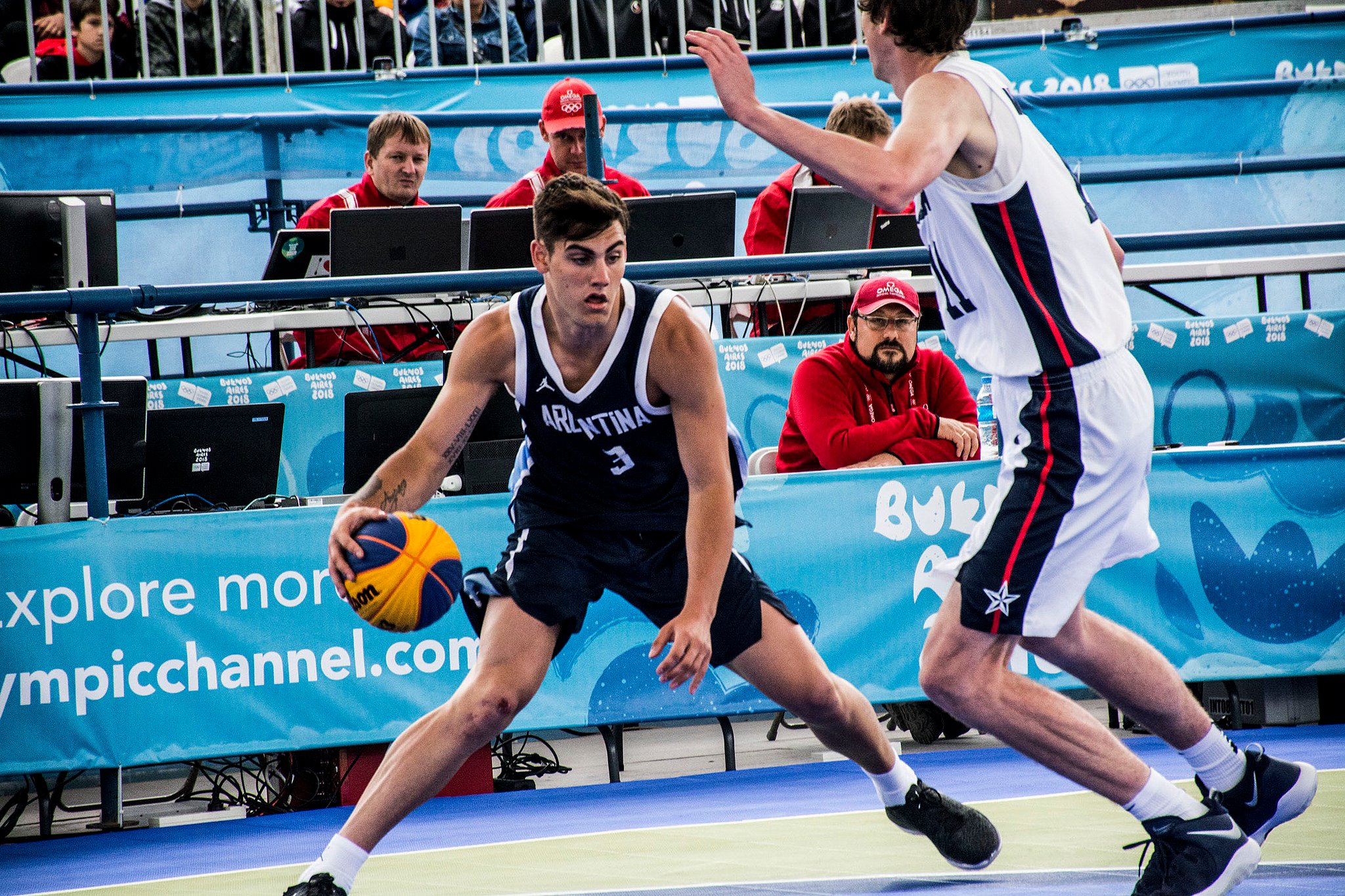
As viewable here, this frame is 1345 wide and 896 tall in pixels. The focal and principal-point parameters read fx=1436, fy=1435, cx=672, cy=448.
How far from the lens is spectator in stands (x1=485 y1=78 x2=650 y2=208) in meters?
7.45

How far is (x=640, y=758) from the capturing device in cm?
712

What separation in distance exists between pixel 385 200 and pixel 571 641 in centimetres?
302

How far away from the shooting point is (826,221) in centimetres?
726

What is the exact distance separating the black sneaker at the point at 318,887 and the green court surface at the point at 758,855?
0.59 metres

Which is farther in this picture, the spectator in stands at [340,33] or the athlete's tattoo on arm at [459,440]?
the spectator in stands at [340,33]

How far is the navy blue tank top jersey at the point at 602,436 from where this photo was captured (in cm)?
365

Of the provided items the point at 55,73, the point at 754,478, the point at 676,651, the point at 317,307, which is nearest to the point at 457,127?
the point at 317,307

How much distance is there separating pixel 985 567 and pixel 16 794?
4.10 meters

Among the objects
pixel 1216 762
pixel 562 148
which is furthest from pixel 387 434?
pixel 1216 762

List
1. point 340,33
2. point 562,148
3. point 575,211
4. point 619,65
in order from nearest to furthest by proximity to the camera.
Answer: point 575,211
point 562,148
point 619,65
point 340,33

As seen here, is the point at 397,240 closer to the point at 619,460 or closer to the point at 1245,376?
the point at 619,460

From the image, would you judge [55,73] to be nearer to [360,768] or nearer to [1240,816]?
[360,768]

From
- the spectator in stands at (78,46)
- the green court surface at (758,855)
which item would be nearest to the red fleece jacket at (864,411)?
the green court surface at (758,855)

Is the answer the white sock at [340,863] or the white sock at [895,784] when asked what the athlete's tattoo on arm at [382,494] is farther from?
the white sock at [895,784]
